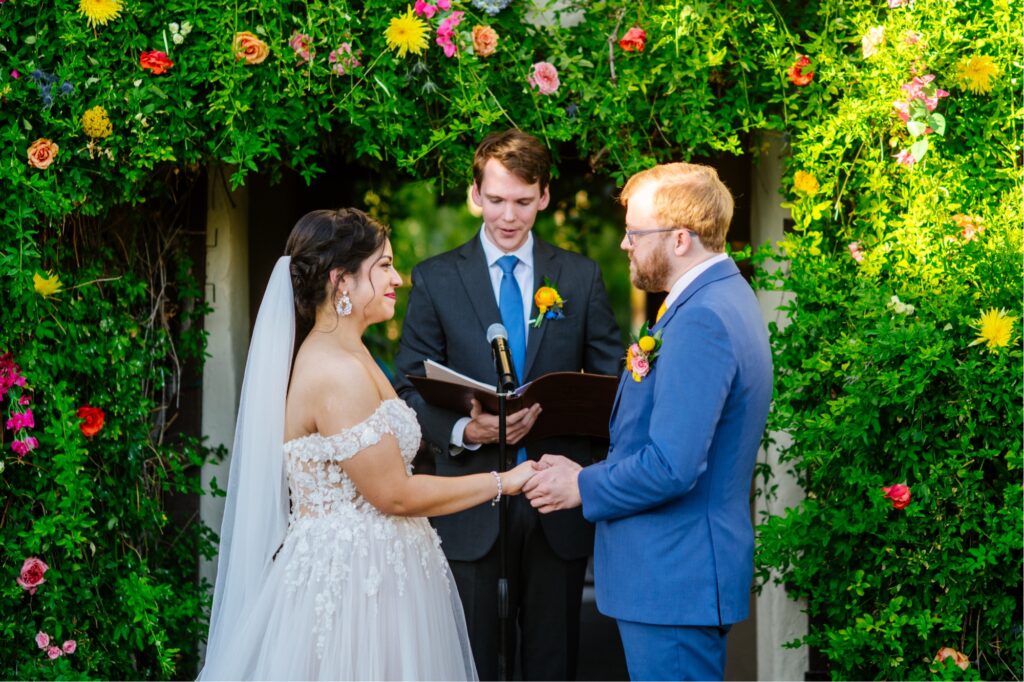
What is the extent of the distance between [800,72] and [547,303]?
4.41 feet

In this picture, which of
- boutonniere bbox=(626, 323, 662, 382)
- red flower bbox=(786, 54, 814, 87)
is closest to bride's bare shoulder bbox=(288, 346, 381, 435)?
boutonniere bbox=(626, 323, 662, 382)

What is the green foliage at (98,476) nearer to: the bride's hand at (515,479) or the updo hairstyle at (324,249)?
the updo hairstyle at (324,249)

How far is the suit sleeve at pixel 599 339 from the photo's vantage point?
4.20 meters

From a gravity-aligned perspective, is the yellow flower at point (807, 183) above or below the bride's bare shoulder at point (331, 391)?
above

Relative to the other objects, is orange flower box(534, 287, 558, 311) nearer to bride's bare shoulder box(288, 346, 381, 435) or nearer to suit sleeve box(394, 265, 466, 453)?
suit sleeve box(394, 265, 466, 453)

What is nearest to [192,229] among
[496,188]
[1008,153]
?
[496,188]

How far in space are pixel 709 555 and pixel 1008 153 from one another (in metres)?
2.22

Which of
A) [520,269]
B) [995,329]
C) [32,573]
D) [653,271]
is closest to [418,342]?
[520,269]

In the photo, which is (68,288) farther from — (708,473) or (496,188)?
(708,473)

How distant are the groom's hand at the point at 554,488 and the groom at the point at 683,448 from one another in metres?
0.11

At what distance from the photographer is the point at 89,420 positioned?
166 inches

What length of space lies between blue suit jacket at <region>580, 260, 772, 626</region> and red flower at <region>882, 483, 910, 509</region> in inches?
39.2

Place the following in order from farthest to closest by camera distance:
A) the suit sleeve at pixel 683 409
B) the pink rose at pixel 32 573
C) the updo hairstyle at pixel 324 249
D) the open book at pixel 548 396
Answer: the pink rose at pixel 32 573
the open book at pixel 548 396
the updo hairstyle at pixel 324 249
the suit sleeve at pixel 683 409

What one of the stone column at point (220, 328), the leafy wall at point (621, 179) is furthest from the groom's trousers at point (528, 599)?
the stone column at point (220, 328)
